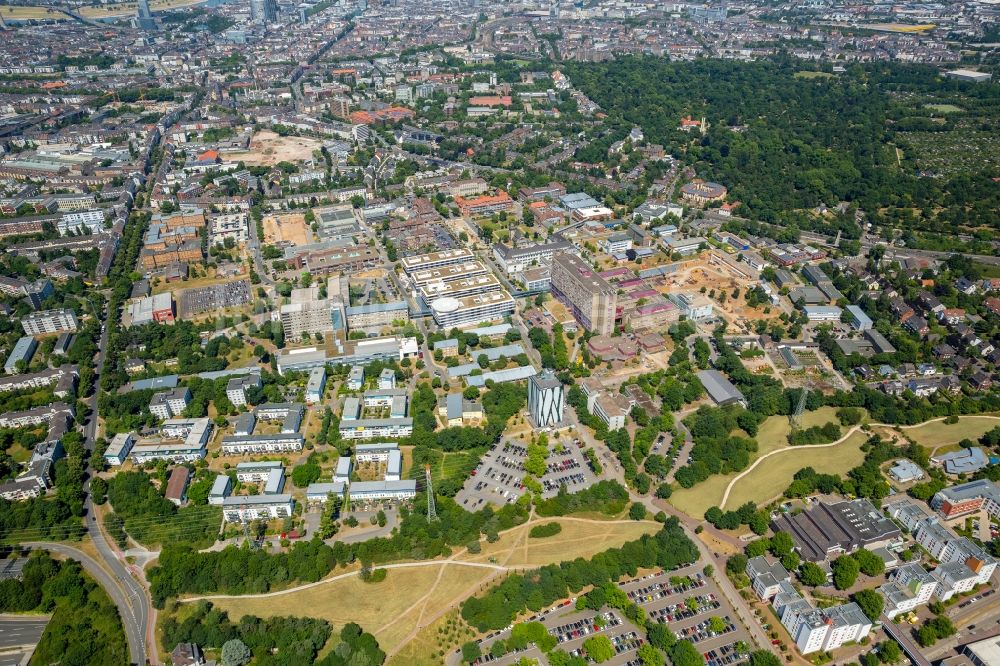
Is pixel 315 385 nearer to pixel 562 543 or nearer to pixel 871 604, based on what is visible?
pixel 562 543

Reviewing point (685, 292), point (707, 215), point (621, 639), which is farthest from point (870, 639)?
point (707, 215)

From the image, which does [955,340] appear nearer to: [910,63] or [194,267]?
[194,267]

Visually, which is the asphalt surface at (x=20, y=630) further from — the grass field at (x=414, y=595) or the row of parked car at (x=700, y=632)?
the row of parked car at (x=700, y=632)

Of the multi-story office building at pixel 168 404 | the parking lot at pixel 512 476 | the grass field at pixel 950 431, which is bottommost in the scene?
the grass field at pixel 950 431

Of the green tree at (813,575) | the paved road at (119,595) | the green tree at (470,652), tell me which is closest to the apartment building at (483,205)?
the paved road at (119,595)

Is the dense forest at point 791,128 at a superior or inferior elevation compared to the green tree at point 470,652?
superior

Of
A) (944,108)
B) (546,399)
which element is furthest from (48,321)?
(944,108)
